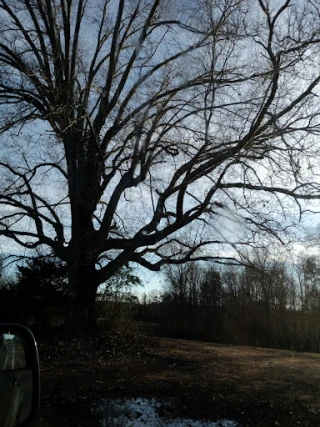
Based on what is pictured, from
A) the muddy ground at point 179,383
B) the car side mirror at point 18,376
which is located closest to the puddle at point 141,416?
the muddy ground at point 179,383

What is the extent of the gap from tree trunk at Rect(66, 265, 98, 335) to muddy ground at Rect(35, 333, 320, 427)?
212 cm

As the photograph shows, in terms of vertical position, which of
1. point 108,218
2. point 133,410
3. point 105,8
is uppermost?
point 105,8

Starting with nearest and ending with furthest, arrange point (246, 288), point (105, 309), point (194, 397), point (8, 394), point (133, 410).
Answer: point (8, 394), point (133, 410), point (194, 397), point (105, 309), point (246, 288)

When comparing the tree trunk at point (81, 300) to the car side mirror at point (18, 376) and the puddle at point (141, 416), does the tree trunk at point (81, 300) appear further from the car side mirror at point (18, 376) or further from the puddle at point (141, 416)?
the car side mirror at point (18, 376)

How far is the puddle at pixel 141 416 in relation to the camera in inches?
253

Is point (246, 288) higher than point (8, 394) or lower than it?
higher

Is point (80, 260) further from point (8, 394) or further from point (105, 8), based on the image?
point (8, 394)

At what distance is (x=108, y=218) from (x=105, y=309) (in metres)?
5.36

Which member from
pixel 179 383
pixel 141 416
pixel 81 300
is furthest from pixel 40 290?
pixel 141 416

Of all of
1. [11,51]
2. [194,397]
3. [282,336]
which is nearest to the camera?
[194,397]

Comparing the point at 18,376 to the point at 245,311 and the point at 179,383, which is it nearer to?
the point at 179,383

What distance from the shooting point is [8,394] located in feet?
13.0

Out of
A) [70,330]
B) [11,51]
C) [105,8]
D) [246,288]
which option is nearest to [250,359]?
[70,330]

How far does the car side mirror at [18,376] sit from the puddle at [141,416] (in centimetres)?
279
